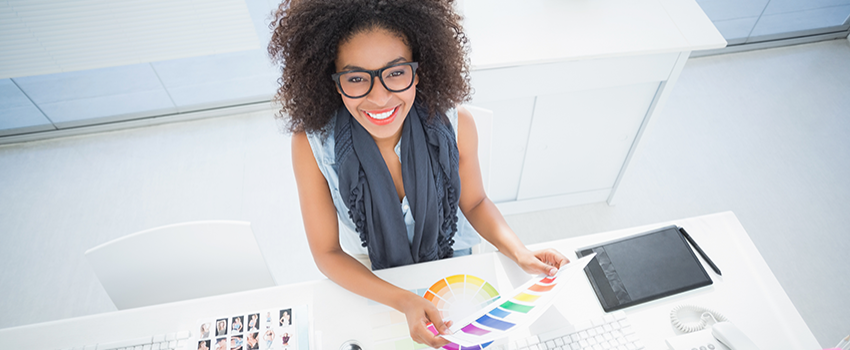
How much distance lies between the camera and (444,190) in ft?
4.54

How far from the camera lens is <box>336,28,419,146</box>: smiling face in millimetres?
1070

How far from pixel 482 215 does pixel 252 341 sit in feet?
2.36

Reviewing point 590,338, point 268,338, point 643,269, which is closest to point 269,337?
point 268,338

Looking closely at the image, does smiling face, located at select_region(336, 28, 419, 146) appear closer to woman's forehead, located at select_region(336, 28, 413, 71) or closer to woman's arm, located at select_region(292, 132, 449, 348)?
woman's forehead, located at select_region(336, 28, 413, 71)

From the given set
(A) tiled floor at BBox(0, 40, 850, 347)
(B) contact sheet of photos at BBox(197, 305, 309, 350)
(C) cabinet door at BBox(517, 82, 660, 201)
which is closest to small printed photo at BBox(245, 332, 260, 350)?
(B) contact sheet of photos at BBox(197, 305, 309, 350)

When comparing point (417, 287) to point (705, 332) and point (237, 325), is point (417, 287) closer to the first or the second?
point (237, 325)

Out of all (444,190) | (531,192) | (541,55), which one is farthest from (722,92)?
(444,190)

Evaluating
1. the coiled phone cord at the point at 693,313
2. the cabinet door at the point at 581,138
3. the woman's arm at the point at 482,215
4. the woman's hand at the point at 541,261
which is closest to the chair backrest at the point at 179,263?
the woman's arm at the point at 482,215

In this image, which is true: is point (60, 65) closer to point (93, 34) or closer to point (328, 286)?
point (93, 34)

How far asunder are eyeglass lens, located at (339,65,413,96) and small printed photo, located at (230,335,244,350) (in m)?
0.64

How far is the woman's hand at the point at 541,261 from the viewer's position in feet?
3.94

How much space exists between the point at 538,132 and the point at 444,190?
2.87 ft

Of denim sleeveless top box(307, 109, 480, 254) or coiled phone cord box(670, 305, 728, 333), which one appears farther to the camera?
denim sleeveless top box(307, 109, 480, 254)

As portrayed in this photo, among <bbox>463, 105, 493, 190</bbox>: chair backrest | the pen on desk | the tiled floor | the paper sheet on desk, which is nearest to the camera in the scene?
the paper sheet on desk
